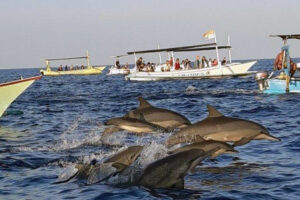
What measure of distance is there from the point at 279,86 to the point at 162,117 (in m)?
18.9

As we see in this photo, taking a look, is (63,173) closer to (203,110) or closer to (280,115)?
(280,115)

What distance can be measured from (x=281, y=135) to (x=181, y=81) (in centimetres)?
3838

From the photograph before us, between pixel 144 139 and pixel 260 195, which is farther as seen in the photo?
pixel 144 139

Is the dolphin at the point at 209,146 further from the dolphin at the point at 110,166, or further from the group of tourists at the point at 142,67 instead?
the group of tourists at the point at 142,67

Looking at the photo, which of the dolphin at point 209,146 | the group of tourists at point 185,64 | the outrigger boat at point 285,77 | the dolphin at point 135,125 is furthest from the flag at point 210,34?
the dolphin at point 209,146

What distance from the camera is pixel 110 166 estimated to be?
991 centimetres

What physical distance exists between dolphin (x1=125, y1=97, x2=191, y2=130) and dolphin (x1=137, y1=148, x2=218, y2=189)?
14.9ft

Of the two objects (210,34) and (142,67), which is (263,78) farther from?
(142,67)

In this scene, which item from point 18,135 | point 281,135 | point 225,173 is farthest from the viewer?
point 18,135

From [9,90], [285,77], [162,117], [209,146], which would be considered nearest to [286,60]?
[285,77]

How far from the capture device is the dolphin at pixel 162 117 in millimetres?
13773

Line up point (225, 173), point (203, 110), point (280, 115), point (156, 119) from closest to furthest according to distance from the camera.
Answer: point (225, 173)
point (156, 119)
point (280, 115)
point (203, 110)

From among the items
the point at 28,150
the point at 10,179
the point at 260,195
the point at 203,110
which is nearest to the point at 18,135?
the point at 28,150

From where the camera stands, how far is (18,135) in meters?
18.6
